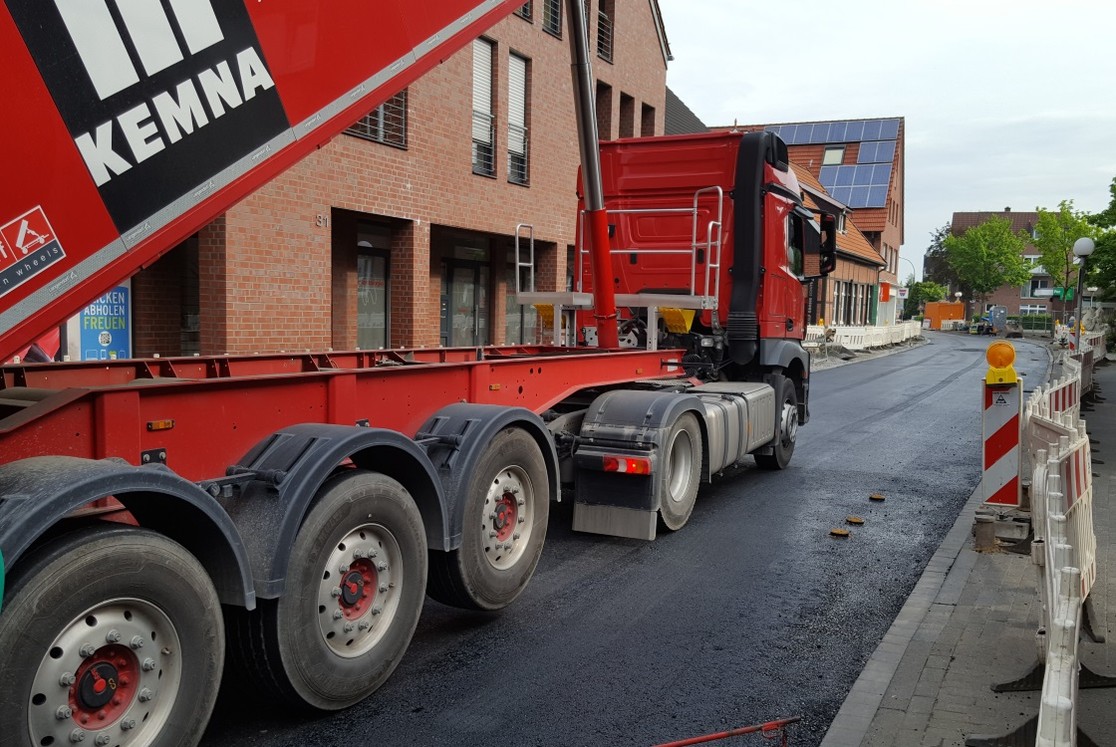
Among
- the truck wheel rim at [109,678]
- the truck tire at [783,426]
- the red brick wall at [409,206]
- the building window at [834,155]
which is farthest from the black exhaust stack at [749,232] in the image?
the building window at [834,155]

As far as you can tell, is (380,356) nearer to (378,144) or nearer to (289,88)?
(289,88)

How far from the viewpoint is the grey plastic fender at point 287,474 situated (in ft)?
11.7

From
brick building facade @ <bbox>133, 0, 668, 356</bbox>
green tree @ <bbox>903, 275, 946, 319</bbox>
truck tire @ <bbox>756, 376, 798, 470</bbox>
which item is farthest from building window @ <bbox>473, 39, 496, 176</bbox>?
green tree @ <bbox>903, 275, 946, 319</bbox>

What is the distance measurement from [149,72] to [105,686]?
2090mm

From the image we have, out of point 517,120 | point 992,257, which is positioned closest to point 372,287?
point 517,120

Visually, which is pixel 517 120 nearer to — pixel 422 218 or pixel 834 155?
pixel 422 218

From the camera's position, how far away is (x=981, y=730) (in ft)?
12.8

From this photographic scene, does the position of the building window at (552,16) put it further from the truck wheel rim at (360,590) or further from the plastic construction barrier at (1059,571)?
the truck wheel rim at (360,590)

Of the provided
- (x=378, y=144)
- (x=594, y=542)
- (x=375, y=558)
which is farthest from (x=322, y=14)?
(x=378, y=144)

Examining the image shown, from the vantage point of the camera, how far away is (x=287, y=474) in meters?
3.69

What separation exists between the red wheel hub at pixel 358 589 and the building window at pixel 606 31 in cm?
1823

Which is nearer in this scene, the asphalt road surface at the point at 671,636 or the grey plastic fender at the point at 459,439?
the asphalt road surface at the point at 671,636

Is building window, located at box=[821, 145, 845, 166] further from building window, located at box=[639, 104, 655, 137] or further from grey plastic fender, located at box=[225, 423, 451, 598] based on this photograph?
grey plastic fender, located at box=[225, 423, 451, 598]

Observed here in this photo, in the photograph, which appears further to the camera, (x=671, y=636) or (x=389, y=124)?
(x=389, y=124)
